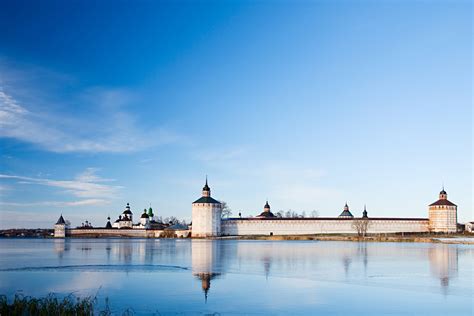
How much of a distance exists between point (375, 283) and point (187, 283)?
21.2 feet

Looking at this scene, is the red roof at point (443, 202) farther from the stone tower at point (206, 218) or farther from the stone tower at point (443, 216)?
the stone tower at point (206, 218)

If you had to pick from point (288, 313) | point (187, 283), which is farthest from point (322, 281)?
point (288, 313)

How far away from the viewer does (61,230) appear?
11012 centimetres

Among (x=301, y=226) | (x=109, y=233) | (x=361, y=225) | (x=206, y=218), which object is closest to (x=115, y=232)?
(x=109, y=233)

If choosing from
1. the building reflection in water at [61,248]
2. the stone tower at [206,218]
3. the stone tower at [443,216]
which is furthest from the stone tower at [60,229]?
the stone tower at [443,216]

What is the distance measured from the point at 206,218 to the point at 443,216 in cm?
4118

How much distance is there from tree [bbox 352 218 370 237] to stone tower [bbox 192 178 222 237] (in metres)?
22.1

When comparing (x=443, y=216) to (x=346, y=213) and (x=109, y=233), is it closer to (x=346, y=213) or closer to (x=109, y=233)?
(x=346, y=213)

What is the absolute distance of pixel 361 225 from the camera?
8212 cm

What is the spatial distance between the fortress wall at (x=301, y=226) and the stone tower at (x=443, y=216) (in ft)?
21.7

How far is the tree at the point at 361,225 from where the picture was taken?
80875mm

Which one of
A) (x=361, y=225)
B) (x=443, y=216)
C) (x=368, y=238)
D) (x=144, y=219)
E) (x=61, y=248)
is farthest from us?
(x=144, y=219)

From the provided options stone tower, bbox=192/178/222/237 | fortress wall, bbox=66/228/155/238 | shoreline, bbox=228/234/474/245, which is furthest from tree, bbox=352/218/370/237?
fortress wall, bbox=66/228/155/238

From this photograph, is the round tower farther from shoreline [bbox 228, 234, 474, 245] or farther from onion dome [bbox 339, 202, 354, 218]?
onion dome [bbox 339, 202, 354, 218]
